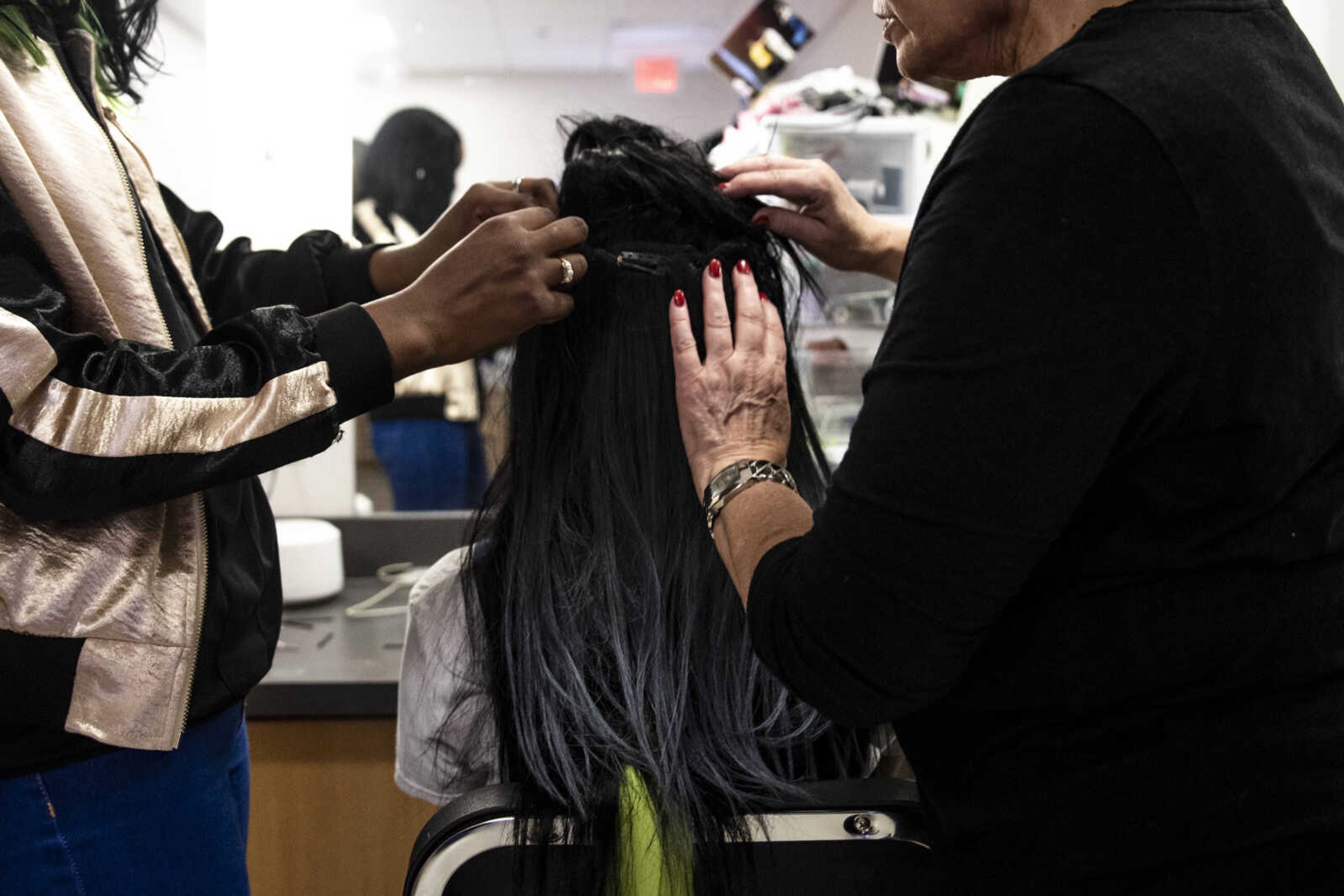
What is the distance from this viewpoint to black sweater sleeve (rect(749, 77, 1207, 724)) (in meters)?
0.51

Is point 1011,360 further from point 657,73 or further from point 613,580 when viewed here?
point 657,73

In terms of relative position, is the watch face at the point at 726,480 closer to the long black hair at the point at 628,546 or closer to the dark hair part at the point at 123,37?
the long black hair at the point at 628,546

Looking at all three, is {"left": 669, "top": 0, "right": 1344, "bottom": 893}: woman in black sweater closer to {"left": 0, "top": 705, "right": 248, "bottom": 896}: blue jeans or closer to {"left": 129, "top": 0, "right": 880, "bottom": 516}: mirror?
{"left": 0, "top": 705, "right": 248, "bottom": 896}: blue jeans

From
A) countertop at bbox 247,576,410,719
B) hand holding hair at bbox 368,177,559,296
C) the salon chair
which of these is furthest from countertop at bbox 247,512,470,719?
the salon chair

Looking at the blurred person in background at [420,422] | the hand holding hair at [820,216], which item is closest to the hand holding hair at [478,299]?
the hand holding hair at [820,216]

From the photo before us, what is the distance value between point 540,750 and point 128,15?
2.66ft

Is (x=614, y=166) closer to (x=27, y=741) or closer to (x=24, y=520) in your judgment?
(x=24, y=520)

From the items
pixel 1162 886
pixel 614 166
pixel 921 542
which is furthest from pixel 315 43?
pixel 1162 886

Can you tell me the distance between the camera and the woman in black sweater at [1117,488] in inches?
20.3

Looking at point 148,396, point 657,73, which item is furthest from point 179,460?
point 657,73

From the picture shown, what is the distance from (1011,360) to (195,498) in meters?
0.61

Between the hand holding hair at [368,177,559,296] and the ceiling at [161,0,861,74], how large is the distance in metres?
1.98

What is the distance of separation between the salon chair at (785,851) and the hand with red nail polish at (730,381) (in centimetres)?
26

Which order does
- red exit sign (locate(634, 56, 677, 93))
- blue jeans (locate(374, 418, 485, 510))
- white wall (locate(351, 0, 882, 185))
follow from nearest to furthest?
blue jeans (locate(374, 418, 485, 510)) → white wall (locate(351, 0, 882, 185)) → red exit sign (locate(634, 56, 677, 93))
